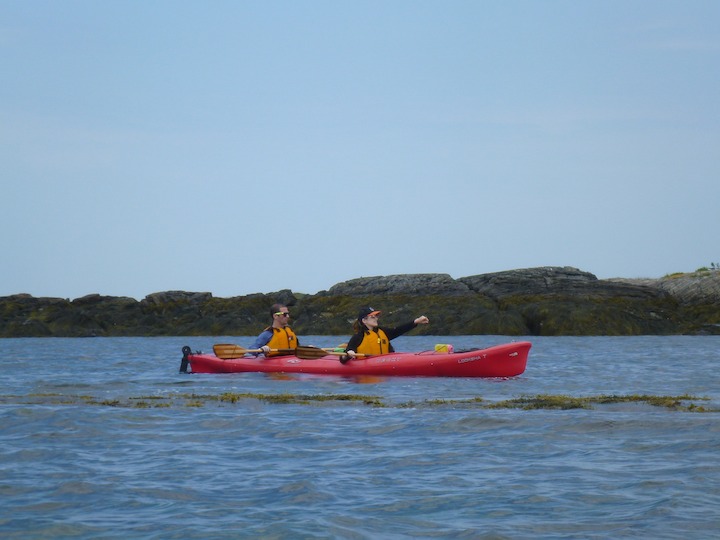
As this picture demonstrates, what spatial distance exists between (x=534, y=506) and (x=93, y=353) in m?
28.1

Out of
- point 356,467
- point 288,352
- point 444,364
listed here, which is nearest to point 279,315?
point 288,352

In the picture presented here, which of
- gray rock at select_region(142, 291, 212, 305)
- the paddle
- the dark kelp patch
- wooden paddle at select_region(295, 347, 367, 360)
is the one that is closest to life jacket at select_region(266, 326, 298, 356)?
the paddle

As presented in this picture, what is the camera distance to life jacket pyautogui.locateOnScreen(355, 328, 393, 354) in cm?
1945

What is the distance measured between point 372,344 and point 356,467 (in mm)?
10423

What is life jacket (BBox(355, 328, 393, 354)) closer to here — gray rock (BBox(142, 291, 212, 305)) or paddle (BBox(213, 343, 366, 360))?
paddle (BBox(213, 343, 366, 360))

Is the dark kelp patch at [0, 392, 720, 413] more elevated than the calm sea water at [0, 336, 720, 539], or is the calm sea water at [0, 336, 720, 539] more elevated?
the dark kelp patch at [0, 392, 720, 413]

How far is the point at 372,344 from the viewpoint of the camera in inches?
766

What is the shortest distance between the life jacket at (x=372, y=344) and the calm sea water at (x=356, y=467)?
300cm

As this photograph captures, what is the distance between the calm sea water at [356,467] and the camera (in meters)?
7.02

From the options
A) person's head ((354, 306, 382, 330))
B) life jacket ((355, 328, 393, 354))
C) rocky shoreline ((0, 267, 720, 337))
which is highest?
rocky shoreline ((0, 267, 720, 337))

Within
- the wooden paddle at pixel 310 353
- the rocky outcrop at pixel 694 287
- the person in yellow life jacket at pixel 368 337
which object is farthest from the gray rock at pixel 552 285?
the person in yellow life jacket at pixel 368 337

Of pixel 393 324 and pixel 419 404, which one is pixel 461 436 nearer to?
pixel 419 404

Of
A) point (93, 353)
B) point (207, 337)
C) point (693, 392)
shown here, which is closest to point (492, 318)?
point (207, 337)

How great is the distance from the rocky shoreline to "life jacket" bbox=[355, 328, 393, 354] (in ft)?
82.1
